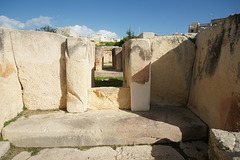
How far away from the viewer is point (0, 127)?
200 cm

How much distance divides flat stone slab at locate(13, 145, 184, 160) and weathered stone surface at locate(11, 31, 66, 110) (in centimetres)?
99

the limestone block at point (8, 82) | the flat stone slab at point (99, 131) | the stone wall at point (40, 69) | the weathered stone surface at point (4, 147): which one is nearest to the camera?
the weathered stone surface at point (4, 147)

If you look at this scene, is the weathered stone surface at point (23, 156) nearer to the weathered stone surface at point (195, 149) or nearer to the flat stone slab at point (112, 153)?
the flat stone slab at point (112, 153)

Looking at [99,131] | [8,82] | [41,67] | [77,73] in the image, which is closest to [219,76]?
[99,131]

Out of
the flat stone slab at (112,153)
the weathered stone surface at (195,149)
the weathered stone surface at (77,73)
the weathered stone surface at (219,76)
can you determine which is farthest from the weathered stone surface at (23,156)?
the weathered stone surface at (219,76)

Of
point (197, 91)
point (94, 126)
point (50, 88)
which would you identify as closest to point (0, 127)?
point (50, 88)

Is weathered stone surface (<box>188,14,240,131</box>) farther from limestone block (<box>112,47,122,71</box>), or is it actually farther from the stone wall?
limestone block (<box>112,47,122,71</box>)

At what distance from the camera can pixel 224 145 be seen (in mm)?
1259

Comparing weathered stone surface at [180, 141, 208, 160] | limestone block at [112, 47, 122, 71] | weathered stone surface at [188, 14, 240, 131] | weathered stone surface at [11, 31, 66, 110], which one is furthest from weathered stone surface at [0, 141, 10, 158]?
limestone block at [112, 47, 122, 71]

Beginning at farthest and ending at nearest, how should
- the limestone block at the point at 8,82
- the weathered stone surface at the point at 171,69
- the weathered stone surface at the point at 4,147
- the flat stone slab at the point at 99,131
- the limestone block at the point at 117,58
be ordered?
the limestone block at the point at 117,58, the weathered stone surface at the point at 171,69, the limestone block at the point at 8,82, the flat stone slab at the point at 99,131, the weathered stone surface at the point at 4,147

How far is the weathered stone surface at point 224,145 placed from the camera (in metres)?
1.18

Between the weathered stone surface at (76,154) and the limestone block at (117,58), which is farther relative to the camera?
the limestone block at (117,58)

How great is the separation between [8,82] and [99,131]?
1.70m

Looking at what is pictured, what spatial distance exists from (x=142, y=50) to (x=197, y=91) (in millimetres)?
1271
